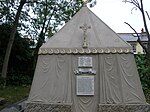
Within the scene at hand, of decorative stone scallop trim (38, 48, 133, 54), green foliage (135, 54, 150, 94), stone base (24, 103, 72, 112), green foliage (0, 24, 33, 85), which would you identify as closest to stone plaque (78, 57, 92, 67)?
decorative stone scallop trim (38, 48, 133, 54)

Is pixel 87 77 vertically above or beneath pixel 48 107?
above

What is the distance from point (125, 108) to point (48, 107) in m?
2.82

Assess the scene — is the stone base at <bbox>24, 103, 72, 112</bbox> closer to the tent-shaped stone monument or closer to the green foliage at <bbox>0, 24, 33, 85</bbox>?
the tent-shaped stone monument

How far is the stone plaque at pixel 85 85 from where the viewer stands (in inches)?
403

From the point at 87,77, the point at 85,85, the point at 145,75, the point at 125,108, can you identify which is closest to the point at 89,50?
the point at 87,77

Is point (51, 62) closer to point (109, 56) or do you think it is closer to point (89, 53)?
point (89, 53)

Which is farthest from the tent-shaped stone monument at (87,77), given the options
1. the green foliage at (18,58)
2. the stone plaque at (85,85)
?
the green foliage at (18,58)

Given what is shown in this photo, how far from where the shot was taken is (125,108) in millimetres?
9891

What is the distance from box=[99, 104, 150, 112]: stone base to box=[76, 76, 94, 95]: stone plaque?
27.6 inches

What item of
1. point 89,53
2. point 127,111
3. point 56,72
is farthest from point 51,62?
point 127,111

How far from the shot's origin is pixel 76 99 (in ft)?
33.8

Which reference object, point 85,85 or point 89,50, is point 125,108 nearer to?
point 85,85

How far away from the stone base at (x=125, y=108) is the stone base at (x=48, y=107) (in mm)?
1246

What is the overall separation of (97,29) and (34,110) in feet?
13.4
